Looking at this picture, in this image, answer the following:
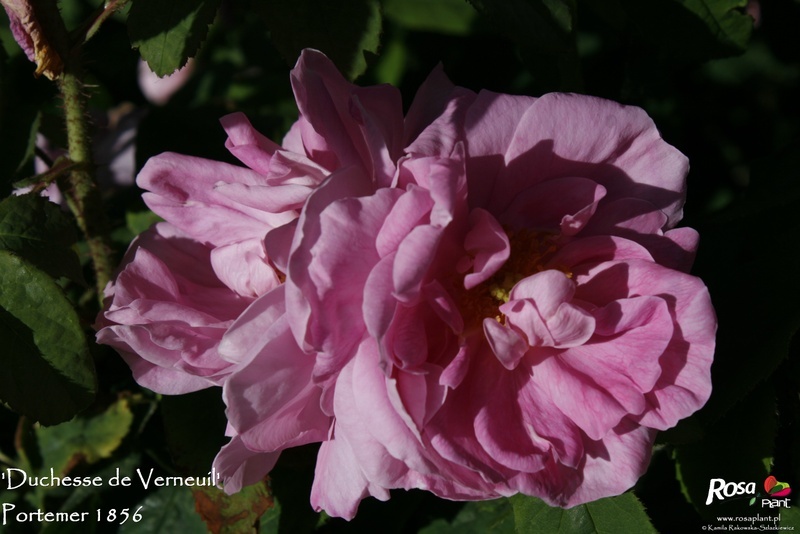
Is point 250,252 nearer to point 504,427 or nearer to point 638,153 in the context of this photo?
point 504,427

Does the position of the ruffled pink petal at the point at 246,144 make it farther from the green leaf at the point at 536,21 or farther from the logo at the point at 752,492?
the logo at the point at 752,492

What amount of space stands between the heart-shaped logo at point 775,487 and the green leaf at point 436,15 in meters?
1.23

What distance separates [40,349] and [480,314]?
1.94 ft

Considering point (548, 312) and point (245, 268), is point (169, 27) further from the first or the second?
point (548, 312)

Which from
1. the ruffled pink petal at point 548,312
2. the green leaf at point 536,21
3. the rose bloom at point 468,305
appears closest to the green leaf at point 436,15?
the green leaf at point 536,21

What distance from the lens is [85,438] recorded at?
1.51 meters

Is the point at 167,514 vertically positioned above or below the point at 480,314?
below

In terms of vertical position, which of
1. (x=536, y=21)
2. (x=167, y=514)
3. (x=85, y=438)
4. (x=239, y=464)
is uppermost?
(x=536, y=21)

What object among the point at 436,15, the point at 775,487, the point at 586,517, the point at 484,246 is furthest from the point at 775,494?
the point at 436,15

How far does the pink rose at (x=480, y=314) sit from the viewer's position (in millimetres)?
877

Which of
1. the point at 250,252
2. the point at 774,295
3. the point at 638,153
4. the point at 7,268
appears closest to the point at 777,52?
the point at 774,295

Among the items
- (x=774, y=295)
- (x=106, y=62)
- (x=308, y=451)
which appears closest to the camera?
(x=774, y=295)

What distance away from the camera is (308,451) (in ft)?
4.25

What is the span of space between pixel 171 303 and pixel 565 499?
55 cm
